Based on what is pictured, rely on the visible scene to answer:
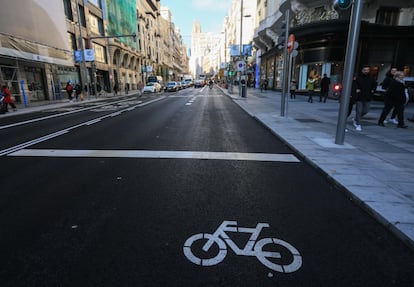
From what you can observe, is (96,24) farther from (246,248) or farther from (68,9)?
(246,248)

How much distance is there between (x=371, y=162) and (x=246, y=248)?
3.79 metres

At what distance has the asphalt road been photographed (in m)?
2.11

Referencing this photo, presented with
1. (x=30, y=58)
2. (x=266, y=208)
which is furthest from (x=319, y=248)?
(x=30, y=58)

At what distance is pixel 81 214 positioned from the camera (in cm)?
308

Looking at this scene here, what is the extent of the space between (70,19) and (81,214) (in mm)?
32332

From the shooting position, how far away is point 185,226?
2.79 meters

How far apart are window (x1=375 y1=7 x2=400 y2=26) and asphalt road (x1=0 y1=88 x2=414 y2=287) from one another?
22.6 metres

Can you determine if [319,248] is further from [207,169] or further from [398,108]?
[398,108]

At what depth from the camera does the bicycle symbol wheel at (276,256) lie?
217 cm

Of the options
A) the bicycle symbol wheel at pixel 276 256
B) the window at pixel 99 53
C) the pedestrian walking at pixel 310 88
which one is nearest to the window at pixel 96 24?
the window at pixel 99 53

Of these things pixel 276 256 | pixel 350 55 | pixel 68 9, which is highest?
pixel 68 9

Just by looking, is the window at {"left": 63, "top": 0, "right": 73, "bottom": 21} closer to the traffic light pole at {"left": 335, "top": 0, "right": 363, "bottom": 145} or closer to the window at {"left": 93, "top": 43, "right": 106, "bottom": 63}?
the window at {"left": 93, "top": 43, "right": 106, "bottom": 63}

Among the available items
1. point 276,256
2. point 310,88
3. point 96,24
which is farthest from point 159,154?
point 96,24

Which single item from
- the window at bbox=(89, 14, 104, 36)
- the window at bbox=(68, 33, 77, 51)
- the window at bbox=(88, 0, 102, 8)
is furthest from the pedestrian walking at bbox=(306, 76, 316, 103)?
the window at bbox=(88, 0, 102, 8)
